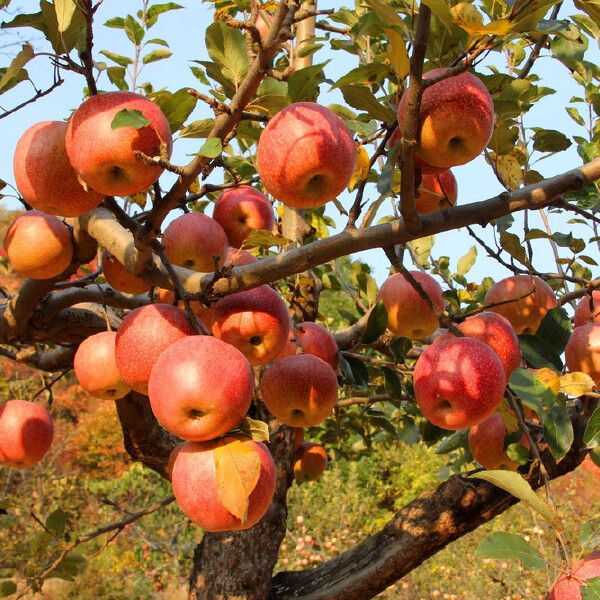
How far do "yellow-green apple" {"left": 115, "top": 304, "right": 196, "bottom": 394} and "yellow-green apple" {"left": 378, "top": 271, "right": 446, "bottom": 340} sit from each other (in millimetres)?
857

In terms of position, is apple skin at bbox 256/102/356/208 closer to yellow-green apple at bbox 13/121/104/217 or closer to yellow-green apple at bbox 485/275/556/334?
yellow-green apple at bbox 13/121/104/217

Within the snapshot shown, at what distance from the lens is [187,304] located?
1.16 metres

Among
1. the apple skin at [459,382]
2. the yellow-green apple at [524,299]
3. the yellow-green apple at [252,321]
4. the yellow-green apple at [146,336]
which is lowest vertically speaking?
the yellow-green apple at [524,299]

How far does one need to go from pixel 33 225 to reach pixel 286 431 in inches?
44.6

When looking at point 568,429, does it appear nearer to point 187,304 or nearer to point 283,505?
point 187,304

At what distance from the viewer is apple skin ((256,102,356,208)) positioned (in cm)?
115

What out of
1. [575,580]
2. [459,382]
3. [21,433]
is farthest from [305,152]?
[21,433]

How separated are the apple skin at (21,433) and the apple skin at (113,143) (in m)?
1.40

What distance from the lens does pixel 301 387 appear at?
1576mm

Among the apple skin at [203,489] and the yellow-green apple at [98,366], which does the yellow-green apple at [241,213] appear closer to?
the yellow-green apple at [98,366]

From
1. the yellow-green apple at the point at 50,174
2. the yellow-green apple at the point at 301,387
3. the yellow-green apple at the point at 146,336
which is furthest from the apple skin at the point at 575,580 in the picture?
the yellow-green apple at the point at 50,174

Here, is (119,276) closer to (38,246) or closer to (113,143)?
(38,246)

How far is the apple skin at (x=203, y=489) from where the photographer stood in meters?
1.08

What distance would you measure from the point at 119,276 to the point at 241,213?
39 cm
